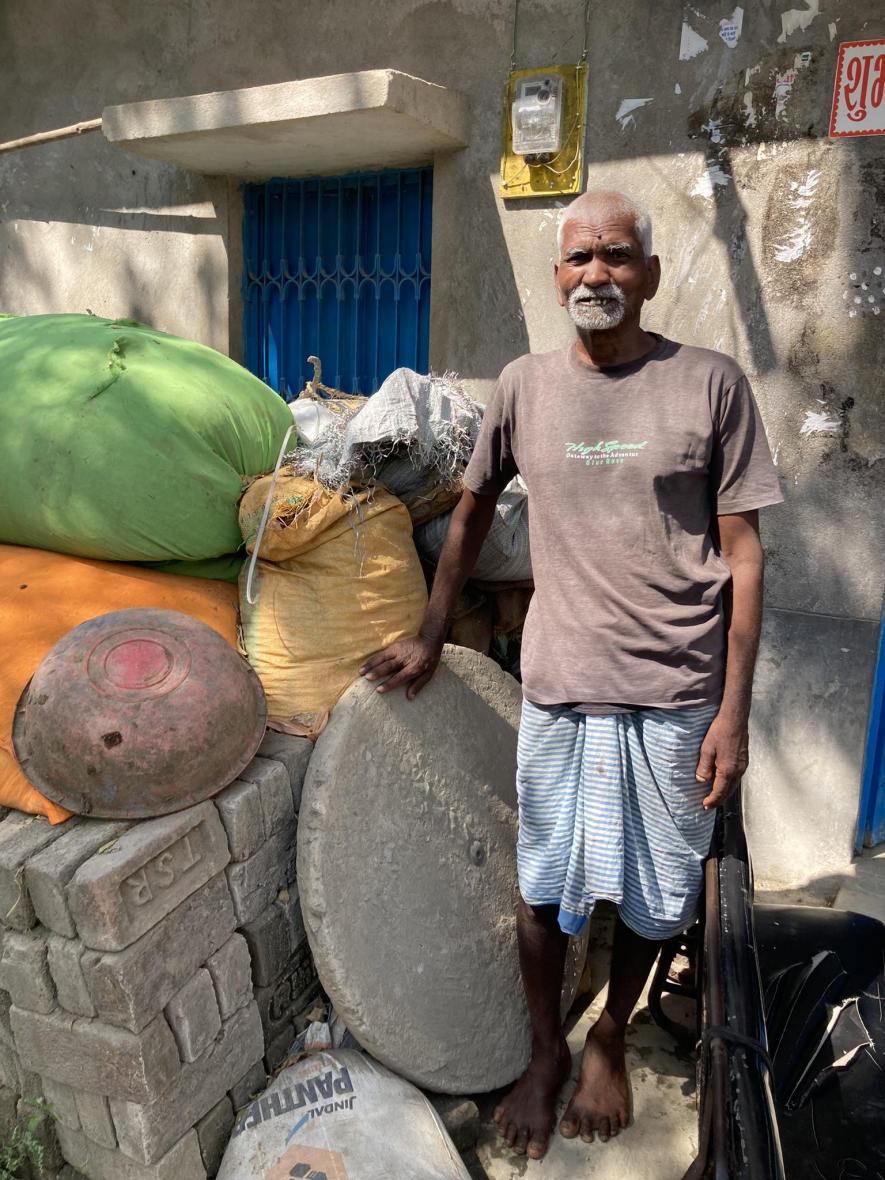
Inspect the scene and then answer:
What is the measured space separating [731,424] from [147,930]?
165cm

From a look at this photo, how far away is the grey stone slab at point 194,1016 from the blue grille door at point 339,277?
273cm

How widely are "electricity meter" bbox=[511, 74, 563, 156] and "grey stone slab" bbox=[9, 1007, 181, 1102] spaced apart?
3.13 meters

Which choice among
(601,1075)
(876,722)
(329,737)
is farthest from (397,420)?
(876,722)

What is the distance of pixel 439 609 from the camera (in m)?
2.41

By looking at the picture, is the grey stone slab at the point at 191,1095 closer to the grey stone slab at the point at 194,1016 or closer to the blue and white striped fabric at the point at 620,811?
the grey stone slab at the point at 194,1016

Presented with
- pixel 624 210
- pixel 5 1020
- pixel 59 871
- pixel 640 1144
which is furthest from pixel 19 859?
pixel 624 210

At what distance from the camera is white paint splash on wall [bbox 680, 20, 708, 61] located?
10.1 ft

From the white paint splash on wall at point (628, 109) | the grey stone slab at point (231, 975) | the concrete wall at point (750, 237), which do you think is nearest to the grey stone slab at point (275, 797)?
the grey stone slab at point (231, 975)

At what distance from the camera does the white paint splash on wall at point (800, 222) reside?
117 inches

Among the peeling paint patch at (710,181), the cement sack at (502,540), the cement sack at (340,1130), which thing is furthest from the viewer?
the peeling paint patch at (710,181)

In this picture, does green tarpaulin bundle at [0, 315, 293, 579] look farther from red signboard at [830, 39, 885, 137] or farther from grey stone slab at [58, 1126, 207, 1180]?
red signboard at [830, 39, 885, 137]

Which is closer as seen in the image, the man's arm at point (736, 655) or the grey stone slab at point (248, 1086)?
the man's arm at point (736, 655)

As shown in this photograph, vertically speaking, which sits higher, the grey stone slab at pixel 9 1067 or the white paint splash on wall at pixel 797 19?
the white paint splash on wall at pixel 797 19

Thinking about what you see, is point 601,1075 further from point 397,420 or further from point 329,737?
point 397,420
